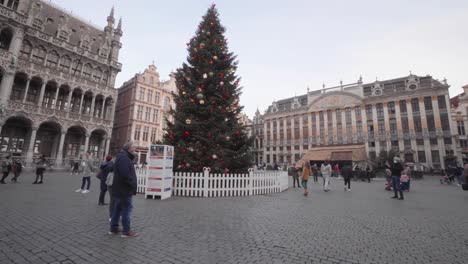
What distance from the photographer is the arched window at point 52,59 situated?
87.1 ft

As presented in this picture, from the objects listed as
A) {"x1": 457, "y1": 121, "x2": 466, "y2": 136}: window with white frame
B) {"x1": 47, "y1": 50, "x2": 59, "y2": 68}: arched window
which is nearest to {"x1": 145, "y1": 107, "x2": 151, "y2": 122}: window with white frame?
{"x1": 47, "y1": 50, "x2": 59, "y2": 68}: arched window

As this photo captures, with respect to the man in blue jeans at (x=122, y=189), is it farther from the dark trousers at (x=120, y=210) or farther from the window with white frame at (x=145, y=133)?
the window with white frame at (x=145, y=133)

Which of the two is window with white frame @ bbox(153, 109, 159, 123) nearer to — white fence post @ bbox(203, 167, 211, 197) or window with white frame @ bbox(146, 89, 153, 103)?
window with white frame @ bbox(146, 89, 153, 103)

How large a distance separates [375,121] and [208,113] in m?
40.5

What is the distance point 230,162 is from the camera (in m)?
9.95

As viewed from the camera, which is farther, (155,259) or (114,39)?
(114,39)

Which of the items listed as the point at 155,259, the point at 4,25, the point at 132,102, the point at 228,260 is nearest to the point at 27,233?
the point at 155,259

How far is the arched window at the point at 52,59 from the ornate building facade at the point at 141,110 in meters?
10.9

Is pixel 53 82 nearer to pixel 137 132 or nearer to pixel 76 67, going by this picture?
pixel 76 67

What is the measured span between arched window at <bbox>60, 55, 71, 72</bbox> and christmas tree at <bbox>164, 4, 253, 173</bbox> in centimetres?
2667

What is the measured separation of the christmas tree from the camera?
9.73 metres

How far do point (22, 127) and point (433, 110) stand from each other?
2386 inches

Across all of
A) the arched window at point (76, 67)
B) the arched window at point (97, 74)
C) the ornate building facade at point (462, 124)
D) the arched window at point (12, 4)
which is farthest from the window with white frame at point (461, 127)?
the arched window at point (12, 4)

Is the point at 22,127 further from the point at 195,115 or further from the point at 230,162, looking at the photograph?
the point at 230,162
